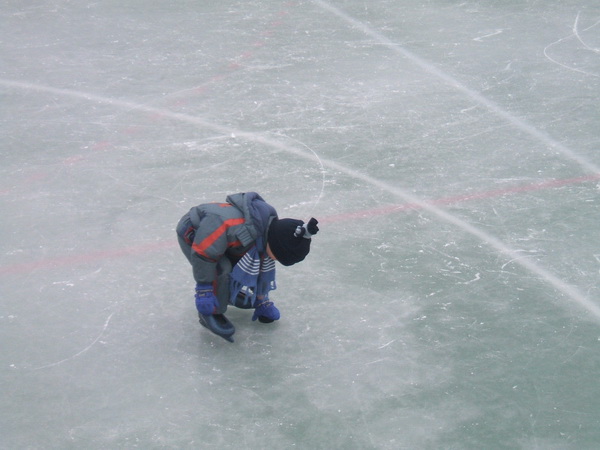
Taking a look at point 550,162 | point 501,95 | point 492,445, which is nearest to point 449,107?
point 501,95

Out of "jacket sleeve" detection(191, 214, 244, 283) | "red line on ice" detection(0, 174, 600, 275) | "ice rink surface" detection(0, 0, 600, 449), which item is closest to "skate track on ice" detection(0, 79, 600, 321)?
"ice rink surface" detection(0, 0, 600, 449)

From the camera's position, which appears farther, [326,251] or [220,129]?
[220,129]

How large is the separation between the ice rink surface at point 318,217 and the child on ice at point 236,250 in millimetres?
233

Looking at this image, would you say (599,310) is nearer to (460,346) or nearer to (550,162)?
(460,346)

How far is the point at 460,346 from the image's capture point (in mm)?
4613

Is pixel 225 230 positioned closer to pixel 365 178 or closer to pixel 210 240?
pixel 210 240

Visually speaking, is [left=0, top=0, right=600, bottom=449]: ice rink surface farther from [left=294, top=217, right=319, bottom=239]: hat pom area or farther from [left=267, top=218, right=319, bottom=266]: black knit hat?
[left=294, top=217, right=319, bottom=239]: hat pom area

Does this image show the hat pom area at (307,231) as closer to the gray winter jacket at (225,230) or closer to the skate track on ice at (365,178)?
the gray winter jacket at (225,230)

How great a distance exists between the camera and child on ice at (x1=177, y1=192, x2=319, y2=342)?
4.36 meters

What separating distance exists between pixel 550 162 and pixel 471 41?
260 centimetres

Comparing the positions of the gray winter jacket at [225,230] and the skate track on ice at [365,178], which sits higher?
the gray winter jacket at [225,230]

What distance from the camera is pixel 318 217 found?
584 centimetres

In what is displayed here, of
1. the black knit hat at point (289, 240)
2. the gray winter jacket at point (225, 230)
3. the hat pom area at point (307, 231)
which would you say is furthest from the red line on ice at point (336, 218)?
the hat pom area at point (307, 231)

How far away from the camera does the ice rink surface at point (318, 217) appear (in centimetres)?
421
